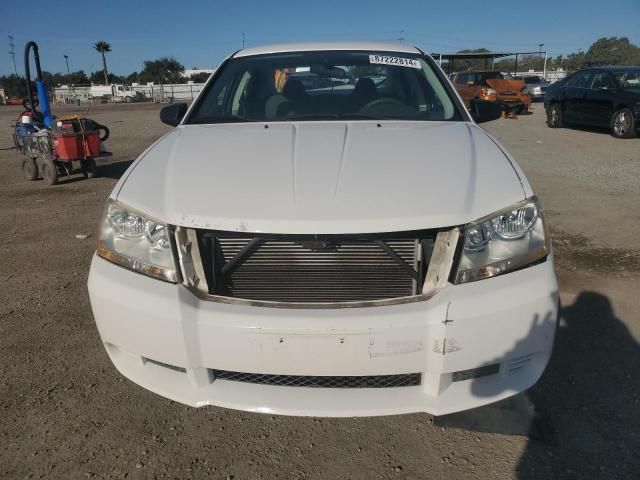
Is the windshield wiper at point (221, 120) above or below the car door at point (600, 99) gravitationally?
above

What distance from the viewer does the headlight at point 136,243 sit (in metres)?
1.92

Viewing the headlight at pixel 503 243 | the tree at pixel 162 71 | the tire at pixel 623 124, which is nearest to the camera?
the headlight at pixel 503 243

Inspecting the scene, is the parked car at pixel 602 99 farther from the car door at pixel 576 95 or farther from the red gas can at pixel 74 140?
the red gas can at pixel 74 140

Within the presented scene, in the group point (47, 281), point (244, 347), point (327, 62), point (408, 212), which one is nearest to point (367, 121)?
point (327, 62)

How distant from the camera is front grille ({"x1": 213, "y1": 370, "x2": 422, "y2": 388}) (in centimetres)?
188

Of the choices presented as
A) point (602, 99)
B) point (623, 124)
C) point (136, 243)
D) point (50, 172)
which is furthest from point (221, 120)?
point (602, 99)

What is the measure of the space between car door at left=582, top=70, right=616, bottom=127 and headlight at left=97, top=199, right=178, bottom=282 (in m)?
12.4

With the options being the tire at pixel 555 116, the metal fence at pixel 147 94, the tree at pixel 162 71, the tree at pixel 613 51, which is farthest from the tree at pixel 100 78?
the tire at pixel 555 116

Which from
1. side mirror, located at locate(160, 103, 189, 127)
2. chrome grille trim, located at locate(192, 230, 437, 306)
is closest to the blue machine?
side mirror, located at locate(160, 103, 189, 127)

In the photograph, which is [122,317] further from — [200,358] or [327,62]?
[327,62]

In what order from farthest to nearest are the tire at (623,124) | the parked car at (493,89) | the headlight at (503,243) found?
the parked car at (493,89) < the tire at (623,124) < the headlight at (503,243)

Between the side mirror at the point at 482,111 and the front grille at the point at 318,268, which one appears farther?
the side mirror at the point at 482,111

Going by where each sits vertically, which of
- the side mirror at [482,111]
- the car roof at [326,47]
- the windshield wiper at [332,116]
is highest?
the car roof at [326,47]

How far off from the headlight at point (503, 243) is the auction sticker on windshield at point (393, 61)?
1.76 meters
